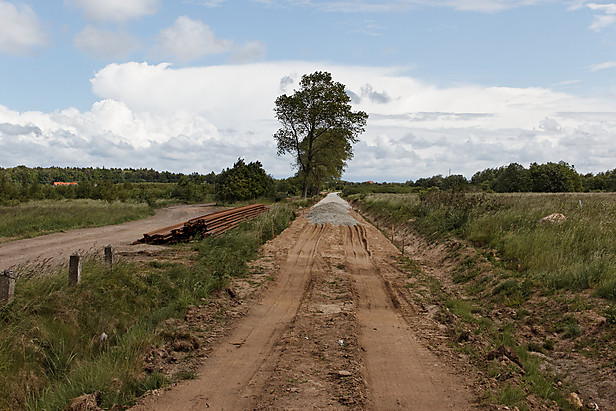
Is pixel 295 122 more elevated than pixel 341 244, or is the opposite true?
pixel 295 122

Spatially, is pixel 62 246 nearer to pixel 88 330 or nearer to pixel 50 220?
pixel 50 220

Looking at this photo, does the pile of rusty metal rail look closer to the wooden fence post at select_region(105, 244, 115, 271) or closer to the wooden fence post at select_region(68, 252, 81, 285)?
the wooden fence post at select_region(105, 244, 115, 271)

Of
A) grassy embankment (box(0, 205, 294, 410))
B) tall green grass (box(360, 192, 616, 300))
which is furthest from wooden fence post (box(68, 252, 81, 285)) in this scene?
tall green grass (box(360, 192, 616, 300))

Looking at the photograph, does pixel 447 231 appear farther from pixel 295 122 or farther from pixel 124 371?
pixel 295 122

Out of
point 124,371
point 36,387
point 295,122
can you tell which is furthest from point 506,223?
point 295,122

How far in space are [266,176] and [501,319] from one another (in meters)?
40.0

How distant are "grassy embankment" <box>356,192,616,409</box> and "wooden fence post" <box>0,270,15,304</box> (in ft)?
23.9

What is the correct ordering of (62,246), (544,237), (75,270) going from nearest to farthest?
(75,270)
(544,237)
(62,246)

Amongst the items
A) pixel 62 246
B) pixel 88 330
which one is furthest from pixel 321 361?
pixel 62 246

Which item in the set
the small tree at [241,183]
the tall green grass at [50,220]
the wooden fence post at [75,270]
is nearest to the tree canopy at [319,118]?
the small tree at [241,183]

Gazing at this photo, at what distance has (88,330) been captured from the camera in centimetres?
660

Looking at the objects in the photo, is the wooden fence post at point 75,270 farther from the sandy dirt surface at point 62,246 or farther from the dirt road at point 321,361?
the dirt road at point 321,361

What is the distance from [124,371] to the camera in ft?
17.6

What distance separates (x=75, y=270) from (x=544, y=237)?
39.9ft
